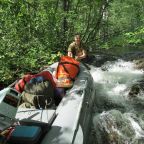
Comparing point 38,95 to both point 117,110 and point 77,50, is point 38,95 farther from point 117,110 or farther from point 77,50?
point 77,50

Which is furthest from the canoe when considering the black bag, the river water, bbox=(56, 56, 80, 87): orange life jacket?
the river water

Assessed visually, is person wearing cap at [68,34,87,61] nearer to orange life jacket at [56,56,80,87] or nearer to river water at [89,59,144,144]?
river water at [89,59,144,144]

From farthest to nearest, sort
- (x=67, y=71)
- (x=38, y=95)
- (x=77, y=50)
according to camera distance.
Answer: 1. (x=77, y=50)
2. (x=67, y=71)
3. (x=38, y=95)

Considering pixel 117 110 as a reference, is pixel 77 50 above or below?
above

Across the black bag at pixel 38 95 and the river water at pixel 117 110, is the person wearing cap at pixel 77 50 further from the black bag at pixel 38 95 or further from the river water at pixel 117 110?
the black bag at pixel 38 95

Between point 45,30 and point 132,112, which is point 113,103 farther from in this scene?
point 45,30

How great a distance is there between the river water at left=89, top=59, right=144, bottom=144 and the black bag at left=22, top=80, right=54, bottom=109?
46.9 inches

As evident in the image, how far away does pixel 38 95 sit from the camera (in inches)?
216

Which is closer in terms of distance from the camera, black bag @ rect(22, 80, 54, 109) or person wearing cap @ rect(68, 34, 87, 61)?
black bag @ rect(22, 80, 54, 109)

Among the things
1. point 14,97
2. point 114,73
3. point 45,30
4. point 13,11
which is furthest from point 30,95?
point 114,73

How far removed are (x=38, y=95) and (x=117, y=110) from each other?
2.75 m

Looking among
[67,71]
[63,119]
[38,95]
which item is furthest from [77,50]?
[63,119]

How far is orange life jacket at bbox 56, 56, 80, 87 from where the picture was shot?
6943 millimetres

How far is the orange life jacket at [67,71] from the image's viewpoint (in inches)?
273
